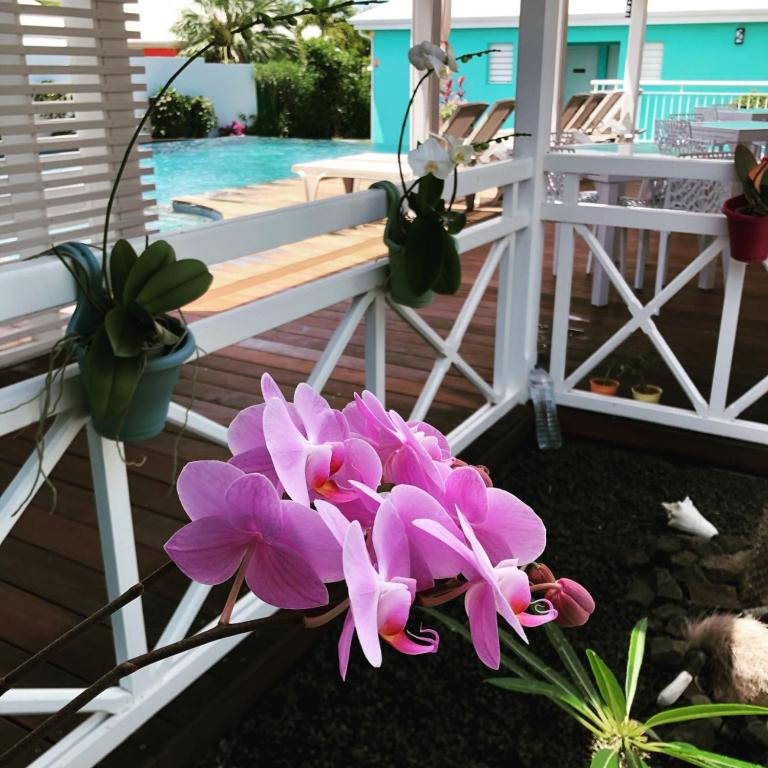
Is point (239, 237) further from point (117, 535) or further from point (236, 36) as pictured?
point (236, 36)

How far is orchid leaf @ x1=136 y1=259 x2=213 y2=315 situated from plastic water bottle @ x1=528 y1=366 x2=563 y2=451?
2123 mm

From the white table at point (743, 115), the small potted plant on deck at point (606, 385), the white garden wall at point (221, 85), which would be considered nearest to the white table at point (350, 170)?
the white table at point (743, 115)

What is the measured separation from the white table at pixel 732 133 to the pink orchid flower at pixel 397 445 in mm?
4831

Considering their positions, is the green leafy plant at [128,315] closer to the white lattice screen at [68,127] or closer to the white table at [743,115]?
the white lattice screen at [68,127]

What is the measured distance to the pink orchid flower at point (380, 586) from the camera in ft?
1.15

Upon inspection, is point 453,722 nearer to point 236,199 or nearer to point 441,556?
point 441,556

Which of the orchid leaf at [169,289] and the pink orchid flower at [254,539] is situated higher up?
the pink orchid flower at [254,539]

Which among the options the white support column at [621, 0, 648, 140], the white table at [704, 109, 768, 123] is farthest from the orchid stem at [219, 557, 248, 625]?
the white support column at [621, 0, 648, 140]

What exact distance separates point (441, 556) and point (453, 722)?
1.73 m

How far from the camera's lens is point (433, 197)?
210cm

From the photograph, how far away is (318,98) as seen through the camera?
63.6 ft

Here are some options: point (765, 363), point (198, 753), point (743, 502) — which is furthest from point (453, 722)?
point (765, 363)

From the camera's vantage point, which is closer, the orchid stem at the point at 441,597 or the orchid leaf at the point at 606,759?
the orchid stem at the point at 441,597

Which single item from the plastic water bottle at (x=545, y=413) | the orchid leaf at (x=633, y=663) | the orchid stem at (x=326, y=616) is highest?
the orchid stem at (x=326, y=616)
